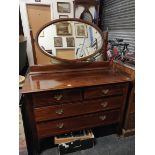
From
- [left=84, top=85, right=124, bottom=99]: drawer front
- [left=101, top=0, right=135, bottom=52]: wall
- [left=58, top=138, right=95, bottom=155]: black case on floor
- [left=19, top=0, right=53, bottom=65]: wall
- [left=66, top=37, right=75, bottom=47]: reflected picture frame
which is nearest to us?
[left=84, top=85, right=124, bottom=99]: drawer front

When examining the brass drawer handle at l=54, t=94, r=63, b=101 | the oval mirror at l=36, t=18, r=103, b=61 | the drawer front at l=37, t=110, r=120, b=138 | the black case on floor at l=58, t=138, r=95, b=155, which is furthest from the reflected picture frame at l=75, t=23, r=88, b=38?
the black case on floor at l=58, t=138, r=95, b=155

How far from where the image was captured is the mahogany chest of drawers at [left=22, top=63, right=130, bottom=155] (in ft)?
4.64

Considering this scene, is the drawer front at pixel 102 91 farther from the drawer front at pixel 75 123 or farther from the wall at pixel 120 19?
the wall at pixel 120 19

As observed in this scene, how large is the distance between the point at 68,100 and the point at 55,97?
0.45 feet

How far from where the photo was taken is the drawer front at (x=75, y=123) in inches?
60.8

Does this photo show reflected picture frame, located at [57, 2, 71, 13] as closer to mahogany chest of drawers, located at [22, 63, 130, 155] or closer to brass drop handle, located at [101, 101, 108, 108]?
mahogany chest of drawers, located at [22, 63, 130, 155]

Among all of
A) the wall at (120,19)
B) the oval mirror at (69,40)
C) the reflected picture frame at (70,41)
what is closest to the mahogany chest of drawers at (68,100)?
the oval mirror at (69,40)

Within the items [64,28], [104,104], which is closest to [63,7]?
[64,28]

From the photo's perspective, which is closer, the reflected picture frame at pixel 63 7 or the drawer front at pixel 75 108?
the drawer front at pixel 75 108

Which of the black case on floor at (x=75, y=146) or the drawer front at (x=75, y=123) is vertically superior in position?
the drawer front at (x=75, y=123)

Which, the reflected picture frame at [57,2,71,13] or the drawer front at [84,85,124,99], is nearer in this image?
the drawer front at [84,85,124,99]
